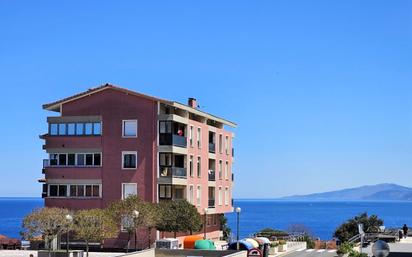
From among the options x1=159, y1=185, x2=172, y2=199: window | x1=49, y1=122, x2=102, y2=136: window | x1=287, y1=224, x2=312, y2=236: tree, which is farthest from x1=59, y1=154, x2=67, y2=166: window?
x1=287, y1=224, x2=312, y2=236: tree

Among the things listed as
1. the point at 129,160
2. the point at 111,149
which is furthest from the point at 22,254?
the point at 129,160

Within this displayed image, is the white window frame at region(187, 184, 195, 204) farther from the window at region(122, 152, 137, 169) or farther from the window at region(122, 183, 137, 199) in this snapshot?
the window at region(122, 152, 137, 169)

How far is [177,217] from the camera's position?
199ft

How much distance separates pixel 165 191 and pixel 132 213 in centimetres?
720

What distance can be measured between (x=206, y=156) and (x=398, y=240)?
20360mm

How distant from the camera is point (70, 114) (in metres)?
64.6

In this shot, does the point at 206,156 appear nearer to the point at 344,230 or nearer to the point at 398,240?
the point at 398,240

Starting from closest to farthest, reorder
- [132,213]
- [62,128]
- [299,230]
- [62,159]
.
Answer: [132,213]
[62,159]
[62,128]
[299,230]

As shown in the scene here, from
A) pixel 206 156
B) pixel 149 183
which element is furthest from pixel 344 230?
pixel 149 183

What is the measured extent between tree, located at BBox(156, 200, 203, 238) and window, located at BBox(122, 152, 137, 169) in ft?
13.9

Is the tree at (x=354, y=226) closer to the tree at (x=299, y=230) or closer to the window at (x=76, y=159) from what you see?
the tree at (x=299, y=230)

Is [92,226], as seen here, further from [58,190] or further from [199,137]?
[199,137]

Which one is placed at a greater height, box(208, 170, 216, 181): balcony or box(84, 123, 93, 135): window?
box(84, 123, 93, 135): window

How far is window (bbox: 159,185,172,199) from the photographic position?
63938 mm
